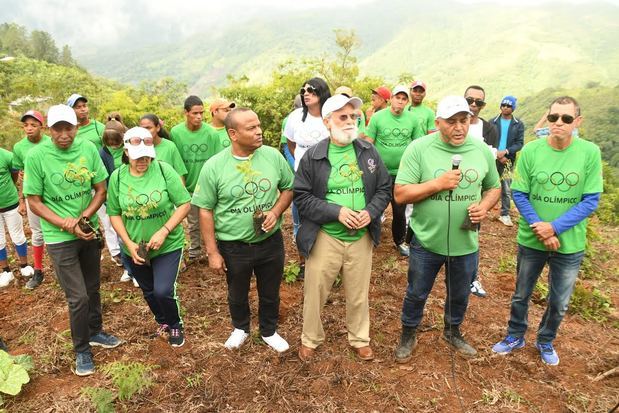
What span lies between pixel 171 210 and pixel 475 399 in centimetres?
307

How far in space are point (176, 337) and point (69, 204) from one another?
1.59m

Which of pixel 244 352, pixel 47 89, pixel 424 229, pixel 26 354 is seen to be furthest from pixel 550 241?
pixel 47 89

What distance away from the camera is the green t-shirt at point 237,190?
340 cm

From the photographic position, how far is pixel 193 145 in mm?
5527

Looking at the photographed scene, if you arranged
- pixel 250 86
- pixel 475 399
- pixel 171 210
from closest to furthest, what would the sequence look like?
1. pixel 475 399
2. pixel 171 210
3. pixel 250 86

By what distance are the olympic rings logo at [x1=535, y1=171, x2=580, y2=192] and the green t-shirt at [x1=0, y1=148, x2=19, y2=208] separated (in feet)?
19.8

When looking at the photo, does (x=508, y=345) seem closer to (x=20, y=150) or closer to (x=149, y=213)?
(x=149, y=213)

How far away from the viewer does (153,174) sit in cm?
367

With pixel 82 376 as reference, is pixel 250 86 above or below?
above

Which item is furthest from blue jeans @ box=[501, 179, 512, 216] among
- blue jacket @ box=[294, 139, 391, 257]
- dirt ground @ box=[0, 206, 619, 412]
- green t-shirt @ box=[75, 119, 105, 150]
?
green t-shirt @ box=[75, 119, 105, 150]

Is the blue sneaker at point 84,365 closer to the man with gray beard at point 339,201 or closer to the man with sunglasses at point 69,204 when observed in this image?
the man with sunglasses at point 69,204

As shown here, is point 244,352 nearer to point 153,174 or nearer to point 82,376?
point 82,376

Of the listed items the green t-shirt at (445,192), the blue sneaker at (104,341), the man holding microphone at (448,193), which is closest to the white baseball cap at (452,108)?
the man holding microphone at (448,193)

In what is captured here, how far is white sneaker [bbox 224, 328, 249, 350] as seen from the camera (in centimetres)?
394
